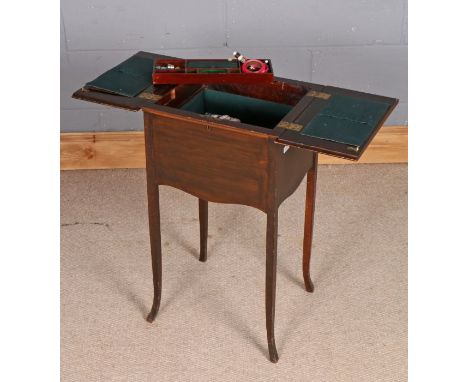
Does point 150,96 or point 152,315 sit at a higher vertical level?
point 150,96

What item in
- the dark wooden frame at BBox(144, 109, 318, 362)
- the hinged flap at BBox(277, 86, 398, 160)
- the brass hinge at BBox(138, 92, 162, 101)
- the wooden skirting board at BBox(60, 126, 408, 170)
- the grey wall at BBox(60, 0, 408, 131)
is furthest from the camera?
the wooden skirting board at BBox(60, 126, 408, 170)

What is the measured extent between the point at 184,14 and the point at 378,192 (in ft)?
3.74

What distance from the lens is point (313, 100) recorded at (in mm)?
Answer: 2297

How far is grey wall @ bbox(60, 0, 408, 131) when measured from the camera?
3.23 metres

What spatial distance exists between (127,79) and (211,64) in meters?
0.27

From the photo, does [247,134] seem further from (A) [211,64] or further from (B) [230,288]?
(B) [230,288]

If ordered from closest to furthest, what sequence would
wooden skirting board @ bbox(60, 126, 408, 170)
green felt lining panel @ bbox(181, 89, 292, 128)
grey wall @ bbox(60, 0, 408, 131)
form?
green felt lining panel @ bbox(181, 89, 292, 128), grey wall @ bbox(60, 0, 408, 131), wooden skirting board @ bbox(60, 126, 408, 170)

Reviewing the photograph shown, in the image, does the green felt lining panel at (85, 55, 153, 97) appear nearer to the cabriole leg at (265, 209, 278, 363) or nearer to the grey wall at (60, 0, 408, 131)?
the cabriole leg at (265, 209, 278, 363)

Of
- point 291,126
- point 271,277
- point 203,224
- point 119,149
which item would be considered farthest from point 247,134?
point 119,149

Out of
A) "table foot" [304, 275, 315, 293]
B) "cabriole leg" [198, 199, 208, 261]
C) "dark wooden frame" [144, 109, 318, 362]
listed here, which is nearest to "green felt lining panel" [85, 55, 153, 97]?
"dark wooden frame" [144, 109, 318, 362]

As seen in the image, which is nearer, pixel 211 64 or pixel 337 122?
pixel 337 122

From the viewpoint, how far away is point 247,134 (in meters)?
2.14

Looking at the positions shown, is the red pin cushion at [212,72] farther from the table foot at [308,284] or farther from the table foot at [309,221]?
the table foot at [308,284]

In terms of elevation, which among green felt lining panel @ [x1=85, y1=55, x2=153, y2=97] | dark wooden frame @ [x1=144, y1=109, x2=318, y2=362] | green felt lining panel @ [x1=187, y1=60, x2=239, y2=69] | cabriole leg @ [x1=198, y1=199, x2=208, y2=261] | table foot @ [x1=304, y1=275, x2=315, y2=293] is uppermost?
green felt lining panel @ [x1=187, y1=60, x2=239, y2=69]
